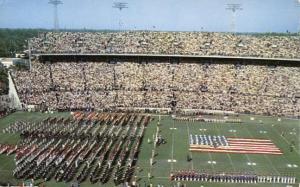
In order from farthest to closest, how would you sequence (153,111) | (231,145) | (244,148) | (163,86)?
(163,86) → (153,111) → (231,145) → (244,148)

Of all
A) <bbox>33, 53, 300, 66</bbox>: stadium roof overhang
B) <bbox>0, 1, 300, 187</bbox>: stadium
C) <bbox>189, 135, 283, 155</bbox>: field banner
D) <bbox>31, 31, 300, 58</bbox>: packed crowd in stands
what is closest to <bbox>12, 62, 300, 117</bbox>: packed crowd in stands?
<bbox>0, 1, 300, 187</bbox>: stadium

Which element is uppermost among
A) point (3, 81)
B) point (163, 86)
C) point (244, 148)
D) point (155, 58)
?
point (155, 58)

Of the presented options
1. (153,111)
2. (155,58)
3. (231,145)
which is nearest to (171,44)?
(155,58)

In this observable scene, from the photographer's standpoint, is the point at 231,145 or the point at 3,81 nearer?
the point at 231,145

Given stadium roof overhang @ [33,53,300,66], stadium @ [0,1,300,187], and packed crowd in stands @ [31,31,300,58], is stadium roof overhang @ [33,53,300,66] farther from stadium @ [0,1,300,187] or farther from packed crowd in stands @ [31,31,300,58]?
packed crowd in stands @ [31,31,300,58]

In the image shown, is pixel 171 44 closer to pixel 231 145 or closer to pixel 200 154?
pixel 231 145

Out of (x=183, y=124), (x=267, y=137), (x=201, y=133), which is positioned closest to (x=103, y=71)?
(x=183, y=124)

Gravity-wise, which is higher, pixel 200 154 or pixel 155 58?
pixel 155 58
